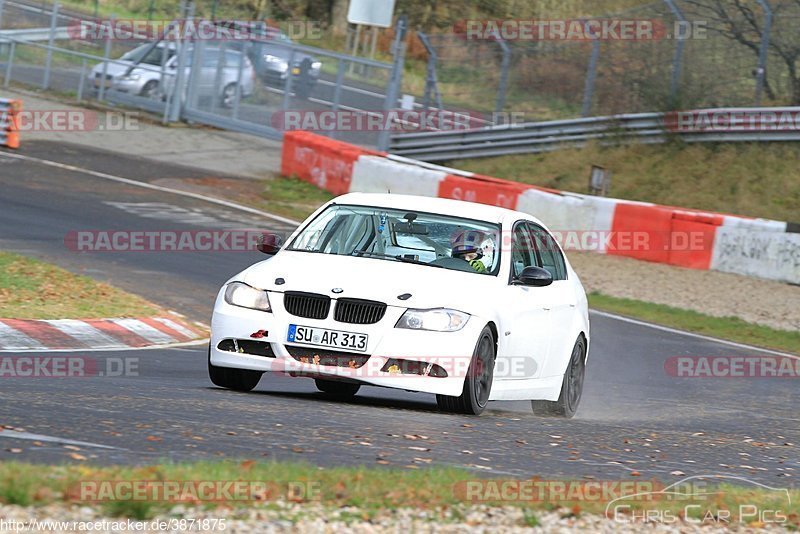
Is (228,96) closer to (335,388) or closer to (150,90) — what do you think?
(150,90)

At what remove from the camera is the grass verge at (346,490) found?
5.19 m

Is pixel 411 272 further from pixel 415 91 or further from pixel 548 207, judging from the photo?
pixel 415 91

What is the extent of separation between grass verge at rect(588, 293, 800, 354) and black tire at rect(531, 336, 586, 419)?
268 inches

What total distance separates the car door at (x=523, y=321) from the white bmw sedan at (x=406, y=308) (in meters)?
0.01

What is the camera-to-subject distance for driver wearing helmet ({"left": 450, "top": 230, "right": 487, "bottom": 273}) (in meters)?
9.72

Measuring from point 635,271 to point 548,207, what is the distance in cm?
250

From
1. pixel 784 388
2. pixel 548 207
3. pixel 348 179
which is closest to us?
pixel 784 388

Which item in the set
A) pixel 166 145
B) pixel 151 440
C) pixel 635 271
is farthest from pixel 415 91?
pixel 151 440

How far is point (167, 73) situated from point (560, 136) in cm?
986

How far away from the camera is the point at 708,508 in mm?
6379

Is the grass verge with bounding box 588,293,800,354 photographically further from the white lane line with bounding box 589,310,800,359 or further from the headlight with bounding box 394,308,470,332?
the headlight with bounding box 394,308,470,332

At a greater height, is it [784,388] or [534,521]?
[534,521]
